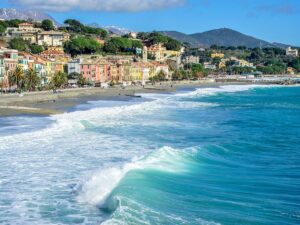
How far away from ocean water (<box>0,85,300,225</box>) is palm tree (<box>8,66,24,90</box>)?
3194 centimetres

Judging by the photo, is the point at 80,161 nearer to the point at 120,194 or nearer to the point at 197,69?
the point at 120,194

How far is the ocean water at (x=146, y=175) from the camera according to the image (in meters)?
13.7

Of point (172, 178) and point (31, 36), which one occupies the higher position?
point (31, 36)

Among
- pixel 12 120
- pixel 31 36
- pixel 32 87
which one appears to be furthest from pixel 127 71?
pixel 12 120

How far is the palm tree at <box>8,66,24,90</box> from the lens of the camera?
64125 mm

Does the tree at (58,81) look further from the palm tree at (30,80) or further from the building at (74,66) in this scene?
the building at (74,66)

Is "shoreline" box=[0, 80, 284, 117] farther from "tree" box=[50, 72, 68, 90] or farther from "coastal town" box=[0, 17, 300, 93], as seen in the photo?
"coastal town" box=[0, 17, 300, 93]

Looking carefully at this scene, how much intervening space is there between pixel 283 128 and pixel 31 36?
94091mm

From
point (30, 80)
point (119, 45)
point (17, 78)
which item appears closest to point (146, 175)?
point (17, 78)

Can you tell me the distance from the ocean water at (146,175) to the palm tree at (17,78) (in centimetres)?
3194

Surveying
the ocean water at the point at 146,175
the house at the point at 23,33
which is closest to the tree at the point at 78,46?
the house at the point at 23,33

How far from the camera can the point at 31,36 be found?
121 m

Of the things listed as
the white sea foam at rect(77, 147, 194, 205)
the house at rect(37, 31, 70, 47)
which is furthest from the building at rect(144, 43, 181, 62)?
the white sea foam at rect(77, 147, 194, 205)

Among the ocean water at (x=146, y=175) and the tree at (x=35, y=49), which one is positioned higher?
the tree at (x=35, y=49)
